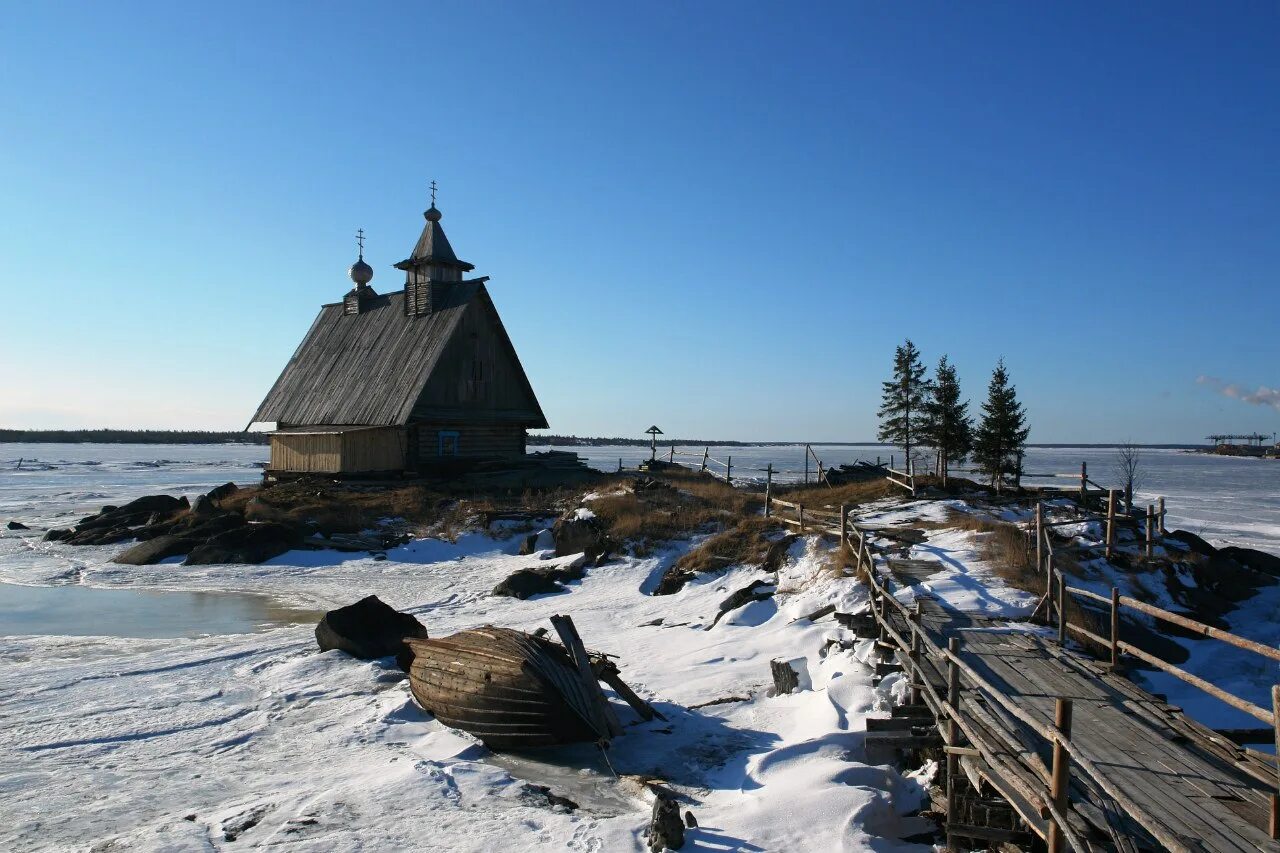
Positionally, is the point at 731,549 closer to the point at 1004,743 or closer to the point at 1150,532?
the point at 1150,532

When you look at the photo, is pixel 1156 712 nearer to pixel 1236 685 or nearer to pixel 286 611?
pixel 1236 685

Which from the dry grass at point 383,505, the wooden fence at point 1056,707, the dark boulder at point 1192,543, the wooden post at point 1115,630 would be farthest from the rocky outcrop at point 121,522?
→ the dark boulder at point 1192,543

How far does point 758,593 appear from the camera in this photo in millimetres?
17031

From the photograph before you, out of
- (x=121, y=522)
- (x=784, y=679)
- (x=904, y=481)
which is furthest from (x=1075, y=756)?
(x=121, y=522)

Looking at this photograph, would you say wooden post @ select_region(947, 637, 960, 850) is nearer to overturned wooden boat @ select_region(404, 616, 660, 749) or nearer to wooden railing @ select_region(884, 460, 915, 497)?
overturned wooden boat @ select_region(404, 616, 660, 749)

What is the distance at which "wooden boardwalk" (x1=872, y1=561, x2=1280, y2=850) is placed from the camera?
605cm

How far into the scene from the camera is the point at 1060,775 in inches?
244

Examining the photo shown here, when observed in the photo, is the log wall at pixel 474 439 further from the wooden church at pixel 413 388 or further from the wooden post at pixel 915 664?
the wooden post at pixel 915 664

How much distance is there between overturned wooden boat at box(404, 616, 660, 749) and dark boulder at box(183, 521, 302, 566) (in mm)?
15067

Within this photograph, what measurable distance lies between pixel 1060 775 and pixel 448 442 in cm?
3082

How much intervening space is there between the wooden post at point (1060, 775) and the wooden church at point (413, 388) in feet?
94.7

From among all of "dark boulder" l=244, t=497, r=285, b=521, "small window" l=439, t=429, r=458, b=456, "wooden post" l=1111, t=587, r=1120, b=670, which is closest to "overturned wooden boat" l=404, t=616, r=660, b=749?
"wooden post" l=1111, t=587, r=1120, b=670

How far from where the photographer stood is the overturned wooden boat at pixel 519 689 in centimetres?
1011

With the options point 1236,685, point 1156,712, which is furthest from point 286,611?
point 1236,685
